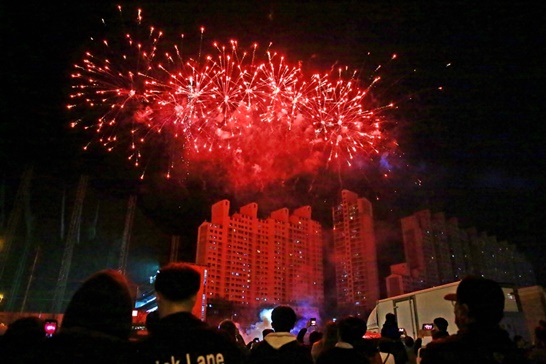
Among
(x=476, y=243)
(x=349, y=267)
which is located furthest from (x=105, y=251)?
(x=476, y=243)

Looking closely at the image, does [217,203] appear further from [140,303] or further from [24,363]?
[24,363]

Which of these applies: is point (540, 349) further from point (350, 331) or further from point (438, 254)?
point (438, 254)

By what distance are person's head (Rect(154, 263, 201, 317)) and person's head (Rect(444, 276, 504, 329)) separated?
5.33 ft

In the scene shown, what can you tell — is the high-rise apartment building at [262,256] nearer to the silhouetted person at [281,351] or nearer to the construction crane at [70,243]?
the construction crane at [70,243]

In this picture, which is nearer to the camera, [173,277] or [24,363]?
[24,363]

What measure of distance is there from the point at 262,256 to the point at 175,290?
51.4m

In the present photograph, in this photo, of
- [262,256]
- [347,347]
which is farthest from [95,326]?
[262,256]

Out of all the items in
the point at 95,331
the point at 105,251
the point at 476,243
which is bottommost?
the point at 95,331

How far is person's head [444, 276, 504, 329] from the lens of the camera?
212cm

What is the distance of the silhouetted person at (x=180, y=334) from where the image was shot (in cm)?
180

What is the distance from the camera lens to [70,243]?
104 ft

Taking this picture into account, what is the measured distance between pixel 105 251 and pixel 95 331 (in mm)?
39970

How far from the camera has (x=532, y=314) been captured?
9570mm

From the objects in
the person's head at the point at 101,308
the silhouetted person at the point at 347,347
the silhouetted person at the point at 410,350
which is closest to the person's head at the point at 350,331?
the silhouetted person at the point at 347,347
